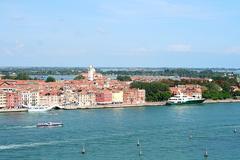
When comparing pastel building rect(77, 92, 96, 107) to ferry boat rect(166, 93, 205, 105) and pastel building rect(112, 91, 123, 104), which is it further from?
ferry boat rect(166, 93, 205, 105)

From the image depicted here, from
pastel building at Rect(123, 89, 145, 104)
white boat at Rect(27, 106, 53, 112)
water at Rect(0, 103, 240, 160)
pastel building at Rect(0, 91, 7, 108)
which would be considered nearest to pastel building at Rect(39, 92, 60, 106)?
pastel building at Rect(0, 91, 7, 108)

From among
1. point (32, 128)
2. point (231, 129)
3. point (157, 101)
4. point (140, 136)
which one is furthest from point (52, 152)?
point (157, 101)

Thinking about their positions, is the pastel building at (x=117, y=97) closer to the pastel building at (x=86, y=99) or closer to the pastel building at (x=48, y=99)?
the pastel building at (x=86, y=99)

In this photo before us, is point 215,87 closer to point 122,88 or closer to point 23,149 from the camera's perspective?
point 122,88

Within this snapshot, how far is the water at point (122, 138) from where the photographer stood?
10.2 metres

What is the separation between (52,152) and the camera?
10391 millimetres

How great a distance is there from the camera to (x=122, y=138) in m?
12.1

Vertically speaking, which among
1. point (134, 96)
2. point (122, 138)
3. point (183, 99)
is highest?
point (134, 96)

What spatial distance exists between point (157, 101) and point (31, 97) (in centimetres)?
483

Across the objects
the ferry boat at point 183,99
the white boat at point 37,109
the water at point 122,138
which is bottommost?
the water at point 122,138

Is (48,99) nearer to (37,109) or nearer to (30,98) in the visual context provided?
(30,98)

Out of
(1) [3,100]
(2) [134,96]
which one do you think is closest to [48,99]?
(1) [3,100]

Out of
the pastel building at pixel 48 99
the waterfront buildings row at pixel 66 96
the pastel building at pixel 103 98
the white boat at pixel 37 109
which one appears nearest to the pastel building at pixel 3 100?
the waterfront buildings row at pixel 66 96

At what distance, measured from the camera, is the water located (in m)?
10.2
